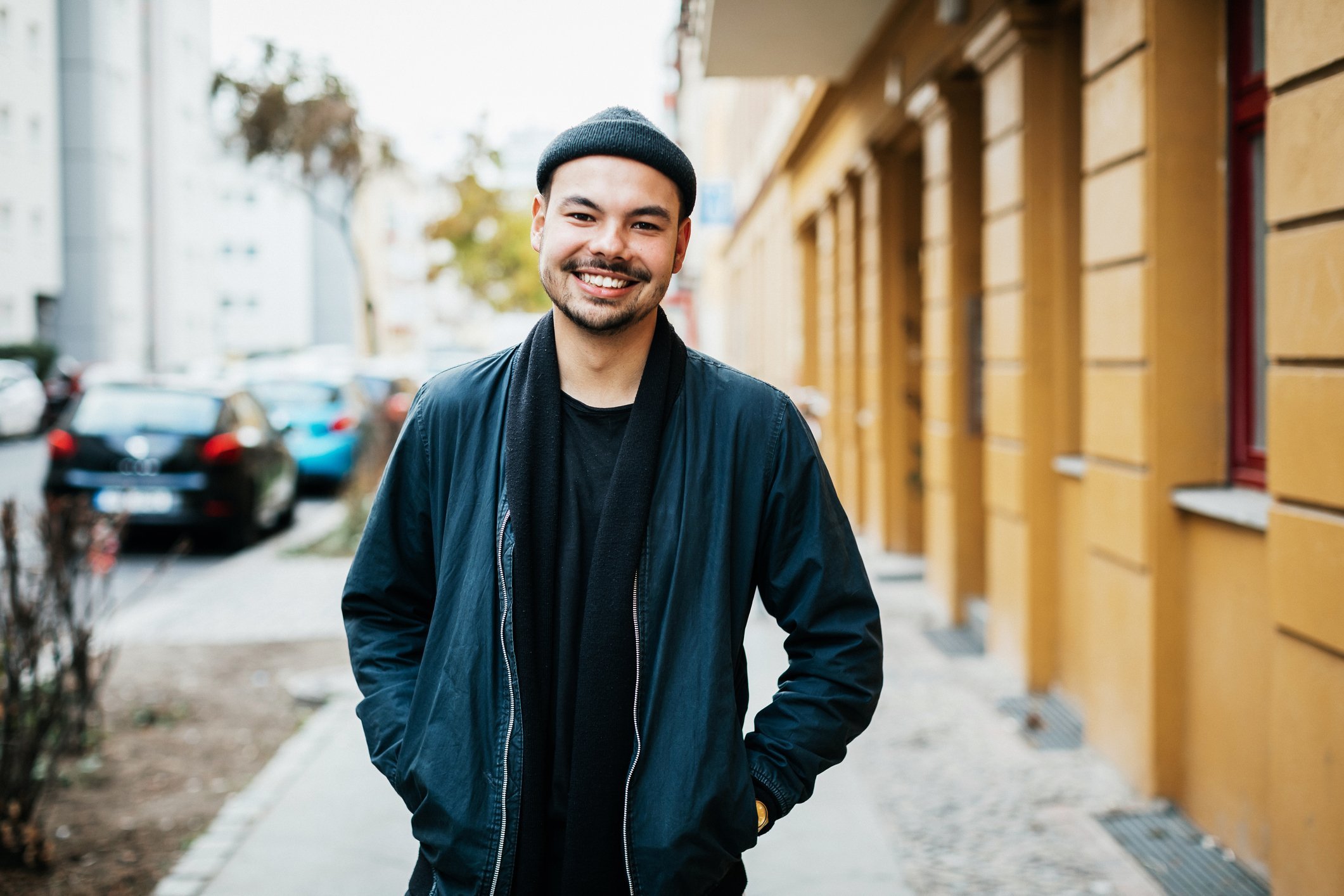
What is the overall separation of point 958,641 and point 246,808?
443 centimetres

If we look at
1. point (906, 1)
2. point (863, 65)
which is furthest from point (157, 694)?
point (863, 65)

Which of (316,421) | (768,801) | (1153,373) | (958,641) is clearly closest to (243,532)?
(316,421)

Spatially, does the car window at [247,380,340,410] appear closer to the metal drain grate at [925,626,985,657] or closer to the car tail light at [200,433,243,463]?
the car tail light at [200,433,243,463]

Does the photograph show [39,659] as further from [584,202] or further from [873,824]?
[584,202]

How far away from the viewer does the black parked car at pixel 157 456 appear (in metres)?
10.6

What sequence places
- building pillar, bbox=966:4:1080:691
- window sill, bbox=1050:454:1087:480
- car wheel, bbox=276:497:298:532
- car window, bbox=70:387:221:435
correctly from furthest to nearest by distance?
car wheel, bbox=276:497:298:532 → car window, bbox=70:387:221:435 → building pillar, bbox=966:4:1080:691 → window sill, bbox=1050:454:1087:480

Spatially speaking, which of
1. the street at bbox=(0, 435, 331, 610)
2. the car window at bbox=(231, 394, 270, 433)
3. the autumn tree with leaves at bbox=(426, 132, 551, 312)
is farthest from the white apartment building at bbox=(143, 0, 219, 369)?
the car window at bbox=(231, 394, 270, 433)

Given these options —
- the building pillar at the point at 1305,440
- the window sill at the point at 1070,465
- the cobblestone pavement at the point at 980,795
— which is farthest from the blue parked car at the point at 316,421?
the building pillar at the point at 1305,440

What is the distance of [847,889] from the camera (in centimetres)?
A: 398

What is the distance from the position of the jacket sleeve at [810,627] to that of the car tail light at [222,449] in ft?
32.0

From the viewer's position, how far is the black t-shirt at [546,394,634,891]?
2.05m

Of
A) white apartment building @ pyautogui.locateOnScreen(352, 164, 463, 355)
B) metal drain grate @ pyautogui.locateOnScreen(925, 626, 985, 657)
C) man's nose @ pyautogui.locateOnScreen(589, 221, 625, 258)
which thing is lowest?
metal drain grate @ pyautogui.locateOnScreen(925, 626, 985, 657)

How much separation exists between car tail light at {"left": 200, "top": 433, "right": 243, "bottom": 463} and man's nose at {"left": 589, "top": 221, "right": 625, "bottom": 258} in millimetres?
9662

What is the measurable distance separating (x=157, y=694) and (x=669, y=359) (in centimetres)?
524
